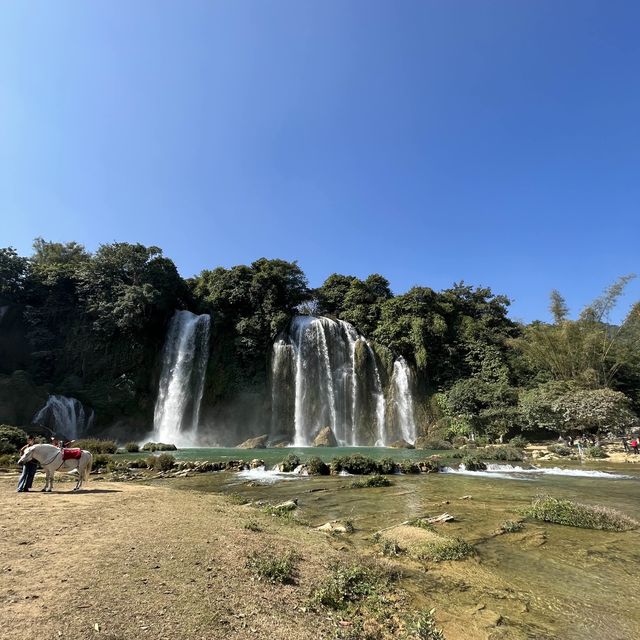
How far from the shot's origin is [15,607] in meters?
3.42

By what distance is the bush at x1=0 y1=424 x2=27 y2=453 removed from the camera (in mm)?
17547

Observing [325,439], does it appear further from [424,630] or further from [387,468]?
[424,630]

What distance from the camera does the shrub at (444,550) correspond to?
18.8 ft

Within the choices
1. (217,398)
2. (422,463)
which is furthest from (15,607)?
(217,398)

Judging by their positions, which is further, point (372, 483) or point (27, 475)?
point (372, 483)

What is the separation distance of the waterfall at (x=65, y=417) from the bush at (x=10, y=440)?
1430 centimetres

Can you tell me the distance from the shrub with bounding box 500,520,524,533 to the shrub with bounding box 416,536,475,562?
151 centimetres

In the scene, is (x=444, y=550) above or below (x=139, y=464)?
below

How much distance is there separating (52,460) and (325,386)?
31.6 meters

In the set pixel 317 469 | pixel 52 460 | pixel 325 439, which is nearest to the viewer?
pixel 52 460

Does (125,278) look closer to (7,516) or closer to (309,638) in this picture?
(7,516)

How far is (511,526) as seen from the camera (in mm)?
7359

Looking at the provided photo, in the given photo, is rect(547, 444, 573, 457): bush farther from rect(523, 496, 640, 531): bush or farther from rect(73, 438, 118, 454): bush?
rect(73, 438, 118, 454): bush

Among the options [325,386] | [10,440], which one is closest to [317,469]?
[10,440]
